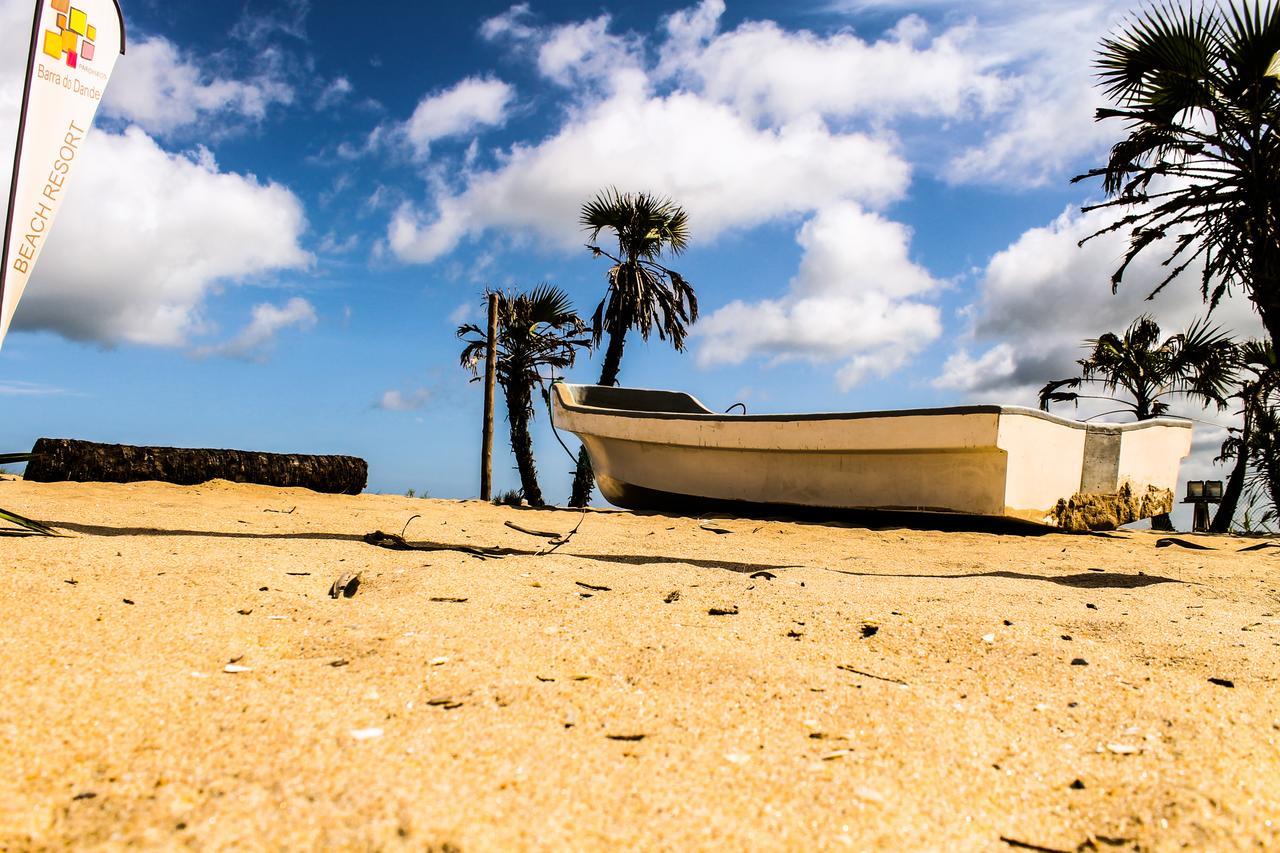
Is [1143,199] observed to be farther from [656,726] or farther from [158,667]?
[158,667]

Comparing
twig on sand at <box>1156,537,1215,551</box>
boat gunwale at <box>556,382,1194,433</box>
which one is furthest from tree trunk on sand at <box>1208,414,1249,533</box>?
twig on sand at <box>1156,537,1215,551</box>

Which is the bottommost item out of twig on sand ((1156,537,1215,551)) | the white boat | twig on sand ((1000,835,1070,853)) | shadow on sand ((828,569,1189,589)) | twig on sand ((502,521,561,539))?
twig on sand ((1000,835,1070,853))

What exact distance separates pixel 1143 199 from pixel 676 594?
33.8ft

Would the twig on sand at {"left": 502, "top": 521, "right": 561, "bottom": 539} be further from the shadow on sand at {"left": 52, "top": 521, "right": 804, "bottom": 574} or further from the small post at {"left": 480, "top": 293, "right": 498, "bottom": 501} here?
the small post at {"left": 480, "top": 293, "right": 498, "bottom": 501}

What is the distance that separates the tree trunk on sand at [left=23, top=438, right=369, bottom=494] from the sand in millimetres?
4281

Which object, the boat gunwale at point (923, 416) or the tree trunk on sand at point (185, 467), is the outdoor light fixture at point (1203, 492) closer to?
the boat gunwale at point (923, 416)

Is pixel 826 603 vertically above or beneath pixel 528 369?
beneath

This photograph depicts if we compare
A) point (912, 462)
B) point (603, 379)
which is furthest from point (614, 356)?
point (912, 462)

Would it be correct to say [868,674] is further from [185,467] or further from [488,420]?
[488,420]

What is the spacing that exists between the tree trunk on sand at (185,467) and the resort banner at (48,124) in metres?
3.07

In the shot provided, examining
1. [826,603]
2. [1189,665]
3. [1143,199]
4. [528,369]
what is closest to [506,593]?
[826,603]

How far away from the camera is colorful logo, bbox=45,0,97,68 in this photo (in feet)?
13.0

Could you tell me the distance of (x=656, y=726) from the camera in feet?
5.49

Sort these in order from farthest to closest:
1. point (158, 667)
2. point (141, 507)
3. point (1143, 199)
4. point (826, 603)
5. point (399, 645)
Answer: point (1143, 199), point (141, 507), point (826, 603), point (399, 645), point (158, 667)
